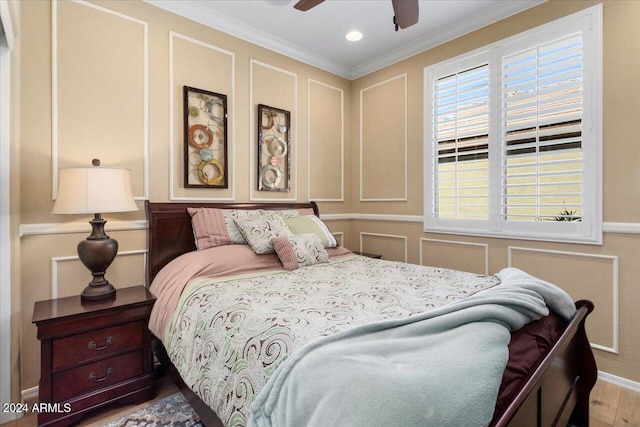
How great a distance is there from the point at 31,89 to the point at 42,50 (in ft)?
0.90

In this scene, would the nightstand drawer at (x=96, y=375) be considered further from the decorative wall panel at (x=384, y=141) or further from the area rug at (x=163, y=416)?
the decorative wall panel at (x=384, y=141)

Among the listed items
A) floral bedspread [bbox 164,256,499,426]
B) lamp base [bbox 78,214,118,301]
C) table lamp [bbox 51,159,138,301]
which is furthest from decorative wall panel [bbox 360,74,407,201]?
lamp base [bbox 78,214,118,301]

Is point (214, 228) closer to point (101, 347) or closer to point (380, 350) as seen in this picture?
point (101, 347)

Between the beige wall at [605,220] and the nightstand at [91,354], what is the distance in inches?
104

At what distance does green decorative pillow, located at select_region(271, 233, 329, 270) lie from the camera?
94.1 inches

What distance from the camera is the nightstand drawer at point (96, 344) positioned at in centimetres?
174

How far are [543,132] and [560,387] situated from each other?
1.97 meters

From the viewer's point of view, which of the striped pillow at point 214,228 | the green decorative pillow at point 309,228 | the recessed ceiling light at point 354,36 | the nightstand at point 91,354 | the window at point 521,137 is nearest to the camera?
the nightstand at point 91,354

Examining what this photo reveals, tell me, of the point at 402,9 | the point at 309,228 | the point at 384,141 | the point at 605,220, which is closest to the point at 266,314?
the point at 309,228

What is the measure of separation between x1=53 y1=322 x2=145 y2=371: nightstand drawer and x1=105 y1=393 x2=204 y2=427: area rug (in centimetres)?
38

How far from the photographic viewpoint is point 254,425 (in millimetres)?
1009

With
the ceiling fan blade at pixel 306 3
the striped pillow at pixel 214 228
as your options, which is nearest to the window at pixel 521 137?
the ceiling fan blade at pixel 306 3

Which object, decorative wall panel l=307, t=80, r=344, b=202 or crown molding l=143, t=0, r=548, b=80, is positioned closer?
crown molding l=143, t=0, r=548, b=80

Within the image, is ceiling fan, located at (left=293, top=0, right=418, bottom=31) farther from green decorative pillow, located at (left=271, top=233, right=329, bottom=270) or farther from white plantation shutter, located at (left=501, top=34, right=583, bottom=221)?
green decorative pillow, located at (left=271, top=233, right=329, bottom=270)
